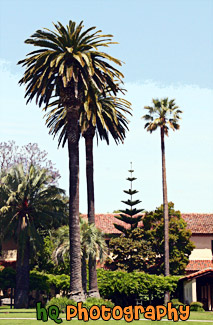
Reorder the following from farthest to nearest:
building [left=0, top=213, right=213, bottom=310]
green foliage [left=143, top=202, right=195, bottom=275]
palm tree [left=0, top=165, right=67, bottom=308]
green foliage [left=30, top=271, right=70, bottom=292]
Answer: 1. green foliage [left=143, top=202, right=195, bottom=275]
2. green foliage [left=30, top=271, right=70, bottom=292]
3. building [left=0, top=213, right=213, bottom=310]
4. palm tree [left=0, top=165, right=67, bottom=308]

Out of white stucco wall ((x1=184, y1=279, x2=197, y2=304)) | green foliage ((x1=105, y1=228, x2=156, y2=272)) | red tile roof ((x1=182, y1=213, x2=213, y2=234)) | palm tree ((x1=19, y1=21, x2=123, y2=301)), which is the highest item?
palm tree ((x1=19, y1=21, x2=123, y2=301))

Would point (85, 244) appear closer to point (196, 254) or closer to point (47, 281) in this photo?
point (47, 281)

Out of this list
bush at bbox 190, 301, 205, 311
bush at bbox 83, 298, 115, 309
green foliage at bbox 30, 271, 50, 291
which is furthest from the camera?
green foliage at bbox 30, 271, 50, 291

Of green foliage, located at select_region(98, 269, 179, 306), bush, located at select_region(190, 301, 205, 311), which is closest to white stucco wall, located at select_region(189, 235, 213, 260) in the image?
green foliage, located at select_region(98, 269, 179, 306)

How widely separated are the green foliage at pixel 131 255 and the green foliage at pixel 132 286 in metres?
5.62

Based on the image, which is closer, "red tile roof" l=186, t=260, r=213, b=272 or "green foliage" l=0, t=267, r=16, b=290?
"green foliage" l=0, t=267, r=16, b=290

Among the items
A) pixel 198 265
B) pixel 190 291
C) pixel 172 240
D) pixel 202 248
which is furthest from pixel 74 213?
pixel 202 248

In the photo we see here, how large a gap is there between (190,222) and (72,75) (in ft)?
116

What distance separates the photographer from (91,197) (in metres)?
52.1

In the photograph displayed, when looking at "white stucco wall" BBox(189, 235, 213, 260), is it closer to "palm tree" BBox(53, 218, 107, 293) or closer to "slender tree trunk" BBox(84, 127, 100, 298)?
"slender tree trunk" BBox(84, 127, 100, 298)

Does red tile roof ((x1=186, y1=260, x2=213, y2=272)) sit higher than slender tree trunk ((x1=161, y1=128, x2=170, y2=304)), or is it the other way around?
slender tree trunk ((x1=161, y1=128, x2=170, y2=304))

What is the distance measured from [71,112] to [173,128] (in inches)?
974

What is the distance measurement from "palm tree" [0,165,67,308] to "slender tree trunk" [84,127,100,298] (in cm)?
481

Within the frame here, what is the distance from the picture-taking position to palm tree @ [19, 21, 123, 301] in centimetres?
4347
